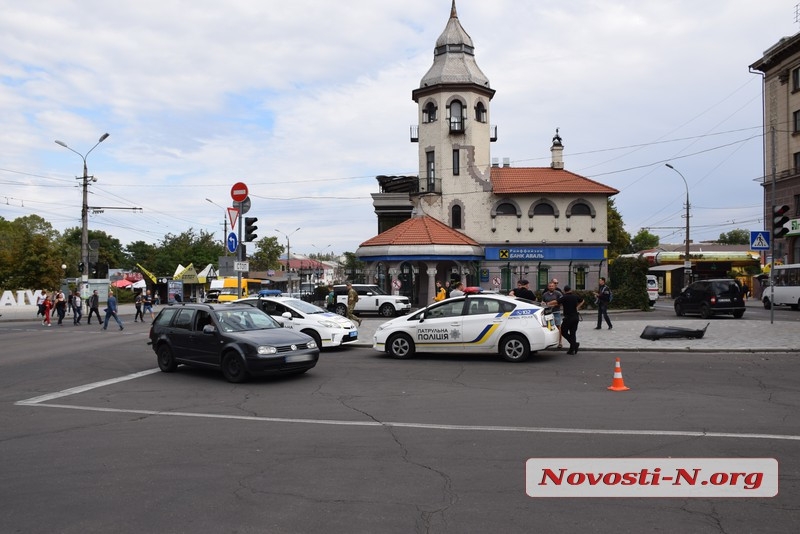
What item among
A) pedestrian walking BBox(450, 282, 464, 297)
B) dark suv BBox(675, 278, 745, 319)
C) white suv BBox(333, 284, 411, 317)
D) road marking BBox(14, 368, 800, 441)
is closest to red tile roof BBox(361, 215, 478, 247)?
white suv BBox(333, 284, 411, 317)

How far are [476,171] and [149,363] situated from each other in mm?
32181

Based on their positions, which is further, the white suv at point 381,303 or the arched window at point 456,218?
the arched window at point 456,218

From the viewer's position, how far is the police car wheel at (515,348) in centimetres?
1370

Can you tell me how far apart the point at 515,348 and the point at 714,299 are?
16.9 m

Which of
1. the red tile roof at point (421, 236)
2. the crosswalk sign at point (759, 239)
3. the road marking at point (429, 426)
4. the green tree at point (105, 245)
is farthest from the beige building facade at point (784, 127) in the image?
the green tree at point (105, 245)

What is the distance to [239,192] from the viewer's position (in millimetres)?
17938

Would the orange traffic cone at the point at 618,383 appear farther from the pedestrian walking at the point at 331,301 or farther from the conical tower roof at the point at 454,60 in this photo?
the conical tower roof at the point at 454,60

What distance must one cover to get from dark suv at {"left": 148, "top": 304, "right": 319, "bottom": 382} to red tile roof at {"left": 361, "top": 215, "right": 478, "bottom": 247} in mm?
26126

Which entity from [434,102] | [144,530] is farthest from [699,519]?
[434,102]

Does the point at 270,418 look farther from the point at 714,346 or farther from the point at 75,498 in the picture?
the point at 714,346

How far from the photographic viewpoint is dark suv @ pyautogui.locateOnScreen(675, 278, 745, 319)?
2633cm

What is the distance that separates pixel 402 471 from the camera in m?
5.97

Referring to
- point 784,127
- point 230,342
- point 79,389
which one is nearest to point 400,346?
point 230,342

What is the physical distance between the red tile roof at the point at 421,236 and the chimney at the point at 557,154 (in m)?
9.87
